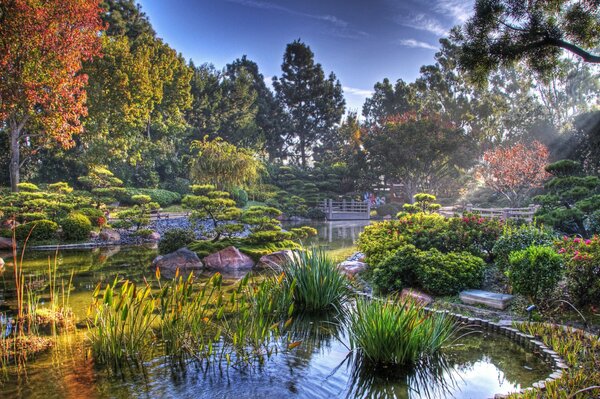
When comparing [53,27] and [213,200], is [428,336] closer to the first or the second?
[213,200]

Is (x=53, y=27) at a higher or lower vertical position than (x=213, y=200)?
higher

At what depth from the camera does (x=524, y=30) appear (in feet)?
19.2

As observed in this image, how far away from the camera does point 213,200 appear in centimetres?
1259

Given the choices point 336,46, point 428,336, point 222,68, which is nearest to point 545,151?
point 336,46

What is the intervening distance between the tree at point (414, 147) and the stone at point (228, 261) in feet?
63.9

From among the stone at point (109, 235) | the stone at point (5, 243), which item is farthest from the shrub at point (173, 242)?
the stone at point (5, 243)

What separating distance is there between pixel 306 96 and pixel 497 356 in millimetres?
38922

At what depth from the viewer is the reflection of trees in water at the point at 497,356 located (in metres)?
4.27

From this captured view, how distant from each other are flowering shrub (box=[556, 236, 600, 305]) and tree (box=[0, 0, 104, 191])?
681 inches

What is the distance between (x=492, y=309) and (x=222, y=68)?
37319 mm

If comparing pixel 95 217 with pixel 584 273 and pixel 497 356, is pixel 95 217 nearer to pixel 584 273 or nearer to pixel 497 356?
pixel 497 356

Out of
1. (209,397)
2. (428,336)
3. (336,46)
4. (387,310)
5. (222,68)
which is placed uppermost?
(222,68)

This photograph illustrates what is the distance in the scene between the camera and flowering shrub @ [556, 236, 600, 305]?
5.64 m

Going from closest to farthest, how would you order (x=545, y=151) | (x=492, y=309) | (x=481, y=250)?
(x=492, y=309) < (x=481, y=250) < (x=545, y=151)
